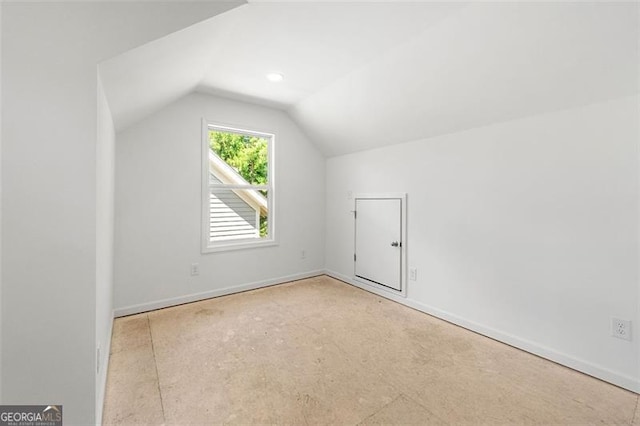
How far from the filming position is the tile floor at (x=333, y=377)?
60.9 inches

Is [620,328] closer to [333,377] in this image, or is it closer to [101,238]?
[333,377]

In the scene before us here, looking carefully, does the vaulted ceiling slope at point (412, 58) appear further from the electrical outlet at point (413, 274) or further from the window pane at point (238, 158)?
the electrical outlet at point (413, 274)

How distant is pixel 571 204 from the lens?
2.02 m

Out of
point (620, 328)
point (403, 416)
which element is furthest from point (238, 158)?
point (620, 328)

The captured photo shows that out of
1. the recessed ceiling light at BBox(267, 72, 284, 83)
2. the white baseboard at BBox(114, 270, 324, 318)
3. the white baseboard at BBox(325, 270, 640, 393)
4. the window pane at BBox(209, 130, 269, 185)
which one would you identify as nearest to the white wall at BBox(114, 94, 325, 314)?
the white baseboard at BBox(114, 270, 324, 318)

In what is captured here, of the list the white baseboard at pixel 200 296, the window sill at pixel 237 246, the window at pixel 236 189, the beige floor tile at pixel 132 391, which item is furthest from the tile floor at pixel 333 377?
the window at pixel 236 189

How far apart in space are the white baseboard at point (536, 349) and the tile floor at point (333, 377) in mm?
59

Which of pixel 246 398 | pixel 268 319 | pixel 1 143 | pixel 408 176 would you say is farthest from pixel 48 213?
pixel 408 176

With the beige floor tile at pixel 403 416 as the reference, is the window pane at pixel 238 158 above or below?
above

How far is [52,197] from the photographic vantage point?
1225mm

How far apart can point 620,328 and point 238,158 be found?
3824mm

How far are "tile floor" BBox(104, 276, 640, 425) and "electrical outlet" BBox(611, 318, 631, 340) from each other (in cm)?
33

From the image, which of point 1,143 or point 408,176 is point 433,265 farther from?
point 1,143

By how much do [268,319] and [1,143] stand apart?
2224 millimetres
